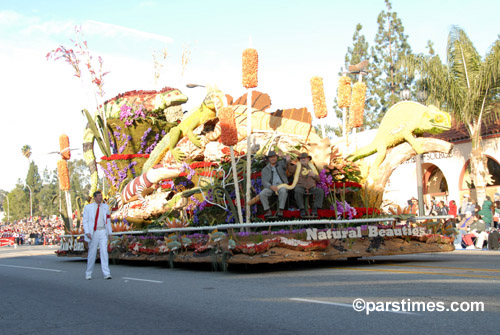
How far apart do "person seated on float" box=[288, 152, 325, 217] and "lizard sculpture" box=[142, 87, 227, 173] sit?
3290 millimetres

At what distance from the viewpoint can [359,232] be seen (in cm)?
1192

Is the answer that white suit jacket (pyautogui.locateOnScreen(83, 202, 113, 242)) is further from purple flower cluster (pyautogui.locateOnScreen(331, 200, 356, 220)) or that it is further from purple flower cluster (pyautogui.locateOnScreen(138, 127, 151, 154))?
purple flower cluster (pyautogui.locateOnScreen(138, 127, 151, 154))

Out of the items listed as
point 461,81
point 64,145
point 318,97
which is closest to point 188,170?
point 318,97

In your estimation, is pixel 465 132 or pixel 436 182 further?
pixel 436 182

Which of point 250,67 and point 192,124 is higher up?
point 250,67

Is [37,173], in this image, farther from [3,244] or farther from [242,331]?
[242,331]

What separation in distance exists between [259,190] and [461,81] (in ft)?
51.6

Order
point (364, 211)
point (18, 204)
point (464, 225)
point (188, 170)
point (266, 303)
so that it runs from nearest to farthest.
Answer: point (266, 303), point (364, 211), point (188, 170), point (464, 225), point (18, 204)

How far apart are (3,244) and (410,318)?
181ft

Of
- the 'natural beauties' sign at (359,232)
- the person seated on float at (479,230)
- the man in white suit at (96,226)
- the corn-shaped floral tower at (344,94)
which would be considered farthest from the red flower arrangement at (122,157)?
the person seated on float at (479,230)

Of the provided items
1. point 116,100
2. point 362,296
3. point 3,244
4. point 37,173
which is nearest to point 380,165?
point 362,296

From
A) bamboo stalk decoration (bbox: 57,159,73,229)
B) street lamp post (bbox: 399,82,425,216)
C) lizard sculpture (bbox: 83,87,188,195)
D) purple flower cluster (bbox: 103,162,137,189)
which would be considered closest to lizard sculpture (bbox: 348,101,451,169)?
street lamp post (bbox: 399,82,425,216)

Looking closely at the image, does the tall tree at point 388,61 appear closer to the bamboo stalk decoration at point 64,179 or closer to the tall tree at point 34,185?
the bamboo stalk decoration at point 64,179

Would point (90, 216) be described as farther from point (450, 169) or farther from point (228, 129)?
point (450, 169)
